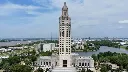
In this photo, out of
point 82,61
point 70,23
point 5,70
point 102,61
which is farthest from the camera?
Answer: point 102,61

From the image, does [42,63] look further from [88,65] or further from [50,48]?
[50,48]

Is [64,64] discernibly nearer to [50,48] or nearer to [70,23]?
[70,23]

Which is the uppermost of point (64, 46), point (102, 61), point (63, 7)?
point (63, 7)

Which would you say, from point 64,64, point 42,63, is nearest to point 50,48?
point 42,63

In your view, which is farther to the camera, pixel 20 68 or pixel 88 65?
pixel 88 65

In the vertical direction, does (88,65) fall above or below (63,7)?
below

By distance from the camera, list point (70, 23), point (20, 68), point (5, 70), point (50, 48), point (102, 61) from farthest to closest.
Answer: point (50, 48) → point (102, 61) → point (5, 70) → point (70, 23) → point (20, 68)

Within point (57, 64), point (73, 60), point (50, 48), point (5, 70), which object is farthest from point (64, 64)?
point (50, 48)
